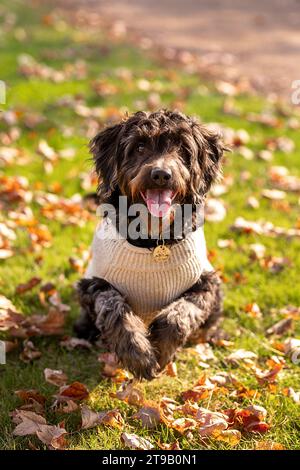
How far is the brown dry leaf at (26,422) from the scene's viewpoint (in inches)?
142

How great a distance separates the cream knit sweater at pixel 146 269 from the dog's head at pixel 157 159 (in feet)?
0.88

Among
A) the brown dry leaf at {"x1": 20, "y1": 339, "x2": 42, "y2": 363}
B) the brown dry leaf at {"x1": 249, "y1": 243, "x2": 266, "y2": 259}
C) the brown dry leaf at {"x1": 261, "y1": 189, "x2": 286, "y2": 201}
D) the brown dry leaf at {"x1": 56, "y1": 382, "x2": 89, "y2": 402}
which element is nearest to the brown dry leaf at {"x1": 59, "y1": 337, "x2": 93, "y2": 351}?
the brown dry leaf at {"x1": 20, "y1": 339, "x2": 42, "y2": 363}

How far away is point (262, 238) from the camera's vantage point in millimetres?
6043

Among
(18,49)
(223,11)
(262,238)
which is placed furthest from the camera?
(223,11)

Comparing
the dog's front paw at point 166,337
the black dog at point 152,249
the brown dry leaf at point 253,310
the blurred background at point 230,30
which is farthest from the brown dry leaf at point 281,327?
the blurred background at point 230,30

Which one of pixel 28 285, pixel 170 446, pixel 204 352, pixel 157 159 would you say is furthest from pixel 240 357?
pixel 28 285

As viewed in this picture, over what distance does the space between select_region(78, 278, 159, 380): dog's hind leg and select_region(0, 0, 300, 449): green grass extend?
0.28 meters

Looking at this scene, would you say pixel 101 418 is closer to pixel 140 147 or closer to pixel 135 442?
pixel 135 442

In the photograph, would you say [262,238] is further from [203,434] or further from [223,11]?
[223,11]

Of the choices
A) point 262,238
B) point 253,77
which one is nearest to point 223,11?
point 253,77

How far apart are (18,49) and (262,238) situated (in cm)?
694

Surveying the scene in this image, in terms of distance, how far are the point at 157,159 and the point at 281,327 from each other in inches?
64.1

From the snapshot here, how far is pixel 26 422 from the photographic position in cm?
365
